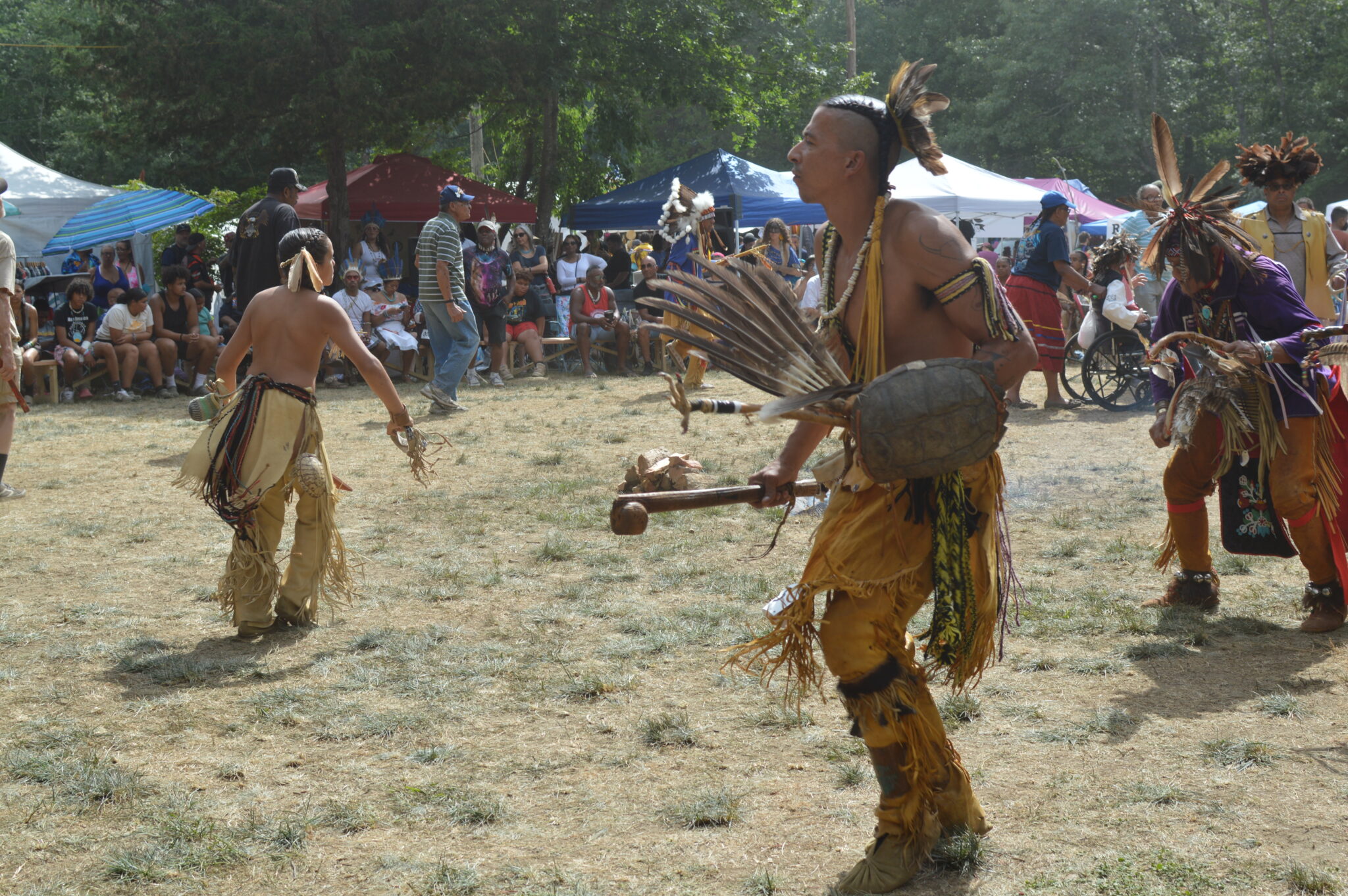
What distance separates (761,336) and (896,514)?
1.86 feet

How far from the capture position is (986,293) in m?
2.91

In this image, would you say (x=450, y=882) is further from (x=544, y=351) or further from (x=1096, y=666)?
(x=544, y=351)

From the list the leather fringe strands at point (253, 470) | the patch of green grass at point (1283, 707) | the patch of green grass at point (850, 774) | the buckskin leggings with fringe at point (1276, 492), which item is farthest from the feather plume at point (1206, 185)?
the leather fringe strands at point (253, 470)

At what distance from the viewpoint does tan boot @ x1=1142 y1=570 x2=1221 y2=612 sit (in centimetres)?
522

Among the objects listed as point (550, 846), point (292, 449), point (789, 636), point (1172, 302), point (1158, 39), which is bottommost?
point (550, 846)

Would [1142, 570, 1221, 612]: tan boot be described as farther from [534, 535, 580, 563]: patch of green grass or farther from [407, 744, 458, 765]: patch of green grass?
[407, 744, 458, 765]: patch of green grass

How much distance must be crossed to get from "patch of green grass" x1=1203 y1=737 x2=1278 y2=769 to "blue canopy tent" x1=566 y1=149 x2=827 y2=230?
48.9ft

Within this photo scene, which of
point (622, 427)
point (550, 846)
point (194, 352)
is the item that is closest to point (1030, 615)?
point (550, 846)

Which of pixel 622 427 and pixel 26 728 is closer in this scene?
pixel 26 728

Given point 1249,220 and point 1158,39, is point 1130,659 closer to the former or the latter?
point 1249,220

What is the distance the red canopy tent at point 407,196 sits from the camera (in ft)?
58.0

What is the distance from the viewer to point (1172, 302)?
16.8 ft

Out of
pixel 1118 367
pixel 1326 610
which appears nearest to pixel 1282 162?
pixel 1326 610

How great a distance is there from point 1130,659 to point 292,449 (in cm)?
344
